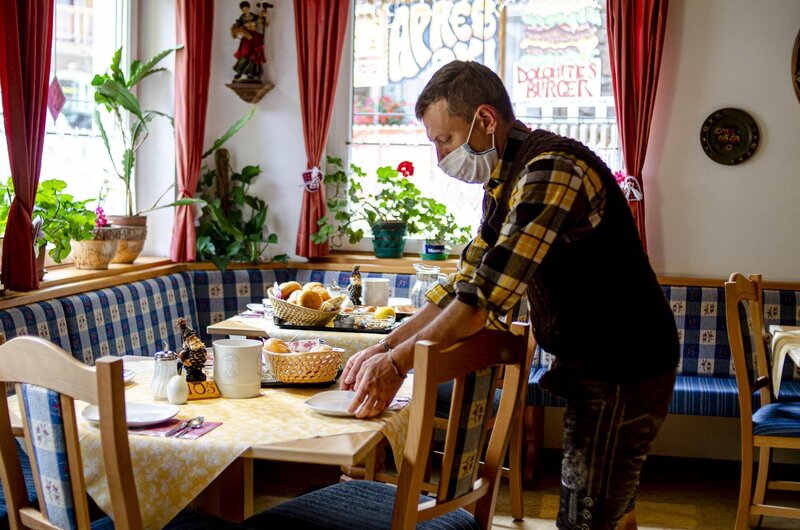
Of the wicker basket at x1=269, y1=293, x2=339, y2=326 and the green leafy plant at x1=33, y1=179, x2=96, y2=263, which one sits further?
the green leafy plant at x1=33, y1=179, x2=96, y2=263

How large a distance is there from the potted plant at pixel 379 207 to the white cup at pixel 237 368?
2788mm

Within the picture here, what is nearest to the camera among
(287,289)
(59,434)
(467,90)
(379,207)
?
(59,434)

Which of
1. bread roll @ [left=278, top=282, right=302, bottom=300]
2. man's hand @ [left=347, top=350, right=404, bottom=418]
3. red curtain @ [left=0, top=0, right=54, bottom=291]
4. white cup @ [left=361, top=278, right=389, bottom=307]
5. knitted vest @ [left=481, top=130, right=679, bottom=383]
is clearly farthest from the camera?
white cup @ [left=361, top=278, right=389, bottom=307]

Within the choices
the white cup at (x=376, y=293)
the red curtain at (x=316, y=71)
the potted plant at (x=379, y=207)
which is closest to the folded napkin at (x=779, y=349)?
the white cup at (x=376, y=293)

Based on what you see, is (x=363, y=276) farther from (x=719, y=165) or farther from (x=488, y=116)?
(x=488, y=116)

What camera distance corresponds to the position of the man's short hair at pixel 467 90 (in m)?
2.06

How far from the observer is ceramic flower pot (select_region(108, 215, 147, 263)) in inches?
179

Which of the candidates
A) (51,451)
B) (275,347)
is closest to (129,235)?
(275,347)

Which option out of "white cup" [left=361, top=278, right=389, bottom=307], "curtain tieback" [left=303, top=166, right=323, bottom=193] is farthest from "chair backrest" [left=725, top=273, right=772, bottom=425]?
"curtain tieback" [left=303, top=166, right=323, bottom=193]

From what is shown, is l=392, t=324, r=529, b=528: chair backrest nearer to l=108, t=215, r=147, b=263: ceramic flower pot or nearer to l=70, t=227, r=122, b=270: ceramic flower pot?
l=70, t=227, r=122, b=270: ceramic flower pot

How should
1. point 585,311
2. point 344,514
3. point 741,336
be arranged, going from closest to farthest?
point 585,311, point 344,514, point 741,336

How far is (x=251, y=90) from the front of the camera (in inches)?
199

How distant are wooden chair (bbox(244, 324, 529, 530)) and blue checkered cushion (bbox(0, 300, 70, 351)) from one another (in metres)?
1.54

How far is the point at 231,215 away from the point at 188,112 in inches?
24.0
